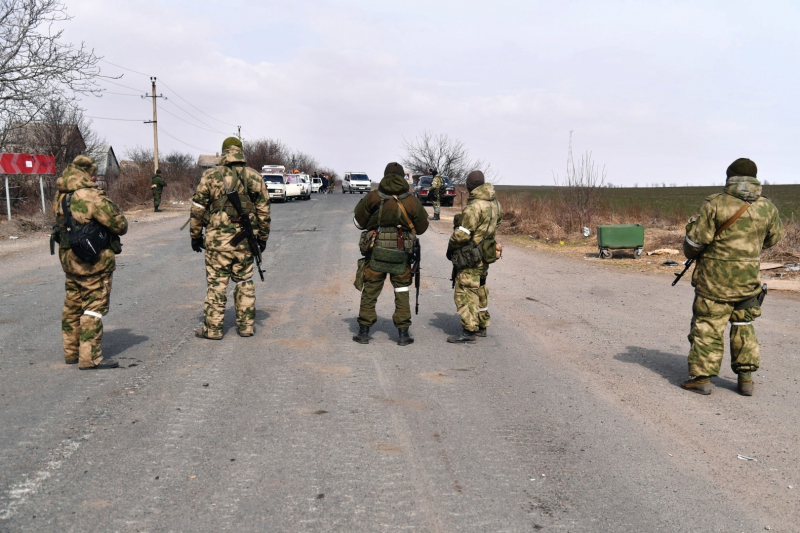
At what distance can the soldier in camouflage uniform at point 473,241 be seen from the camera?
22.9 feet

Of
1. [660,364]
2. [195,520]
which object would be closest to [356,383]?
[195,520]

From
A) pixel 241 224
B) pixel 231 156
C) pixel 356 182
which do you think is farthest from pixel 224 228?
pixel 356 182

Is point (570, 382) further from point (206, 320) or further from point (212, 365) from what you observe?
point (206, 320)

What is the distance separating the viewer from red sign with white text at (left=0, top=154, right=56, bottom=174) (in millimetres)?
17766

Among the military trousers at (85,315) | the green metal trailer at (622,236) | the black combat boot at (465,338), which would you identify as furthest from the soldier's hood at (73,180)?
the green metal trailer at (622,236)

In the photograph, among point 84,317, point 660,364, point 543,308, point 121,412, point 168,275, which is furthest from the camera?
point 168,275

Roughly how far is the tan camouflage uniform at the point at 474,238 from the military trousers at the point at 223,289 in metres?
2.29

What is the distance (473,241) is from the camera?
23.0ft

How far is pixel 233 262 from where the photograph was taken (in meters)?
7.04

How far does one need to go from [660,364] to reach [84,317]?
552 cm

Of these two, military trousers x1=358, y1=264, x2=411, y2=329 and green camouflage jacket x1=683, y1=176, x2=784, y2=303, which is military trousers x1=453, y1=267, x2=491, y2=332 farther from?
green camouflage jacket x1=683, y1=176, x2=784, y2=303

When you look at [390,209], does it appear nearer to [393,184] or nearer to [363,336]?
[393,184]

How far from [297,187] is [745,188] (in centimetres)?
3544

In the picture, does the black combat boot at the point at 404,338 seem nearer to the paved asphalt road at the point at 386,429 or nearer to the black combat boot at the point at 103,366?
the paved asphalt road at the point at 386,429
